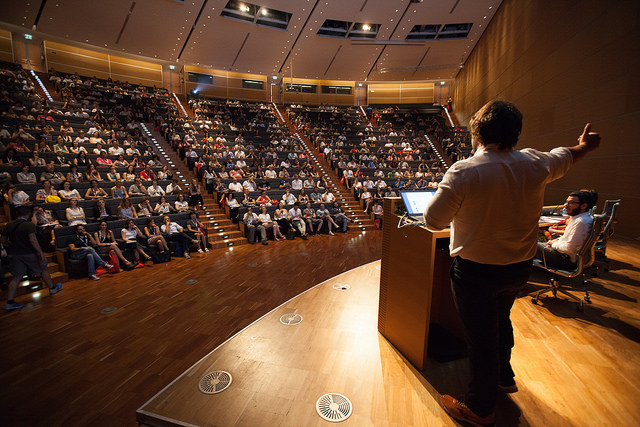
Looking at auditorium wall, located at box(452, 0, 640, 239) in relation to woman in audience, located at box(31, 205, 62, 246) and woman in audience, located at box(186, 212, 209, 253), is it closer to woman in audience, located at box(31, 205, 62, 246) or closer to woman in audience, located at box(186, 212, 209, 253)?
woman in audience, located at box(186, 212, 209, 253)

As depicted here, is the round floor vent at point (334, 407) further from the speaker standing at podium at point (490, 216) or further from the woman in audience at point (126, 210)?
the woman in audience at point (126, 210)

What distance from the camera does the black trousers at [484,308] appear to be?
3.71 feet

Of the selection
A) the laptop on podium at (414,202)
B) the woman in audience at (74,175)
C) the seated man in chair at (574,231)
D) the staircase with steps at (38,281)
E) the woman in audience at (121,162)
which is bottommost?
the staircase with steps at (38,281)

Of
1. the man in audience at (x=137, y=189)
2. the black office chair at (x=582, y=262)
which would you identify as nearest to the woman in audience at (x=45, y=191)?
the man in audience at (x=137, y=189)

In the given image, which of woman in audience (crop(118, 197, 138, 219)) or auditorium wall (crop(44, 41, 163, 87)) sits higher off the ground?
auditorium wall (crop(44, 41, 163, 87))

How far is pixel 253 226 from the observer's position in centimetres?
599

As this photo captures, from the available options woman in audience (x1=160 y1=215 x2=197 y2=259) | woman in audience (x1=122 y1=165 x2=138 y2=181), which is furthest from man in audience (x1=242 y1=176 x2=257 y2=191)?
woman in audience (x1=160 y1=215 x2=197 y2=259)

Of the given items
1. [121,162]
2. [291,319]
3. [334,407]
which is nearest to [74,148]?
[121,162]

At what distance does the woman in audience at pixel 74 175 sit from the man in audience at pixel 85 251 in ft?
6.16

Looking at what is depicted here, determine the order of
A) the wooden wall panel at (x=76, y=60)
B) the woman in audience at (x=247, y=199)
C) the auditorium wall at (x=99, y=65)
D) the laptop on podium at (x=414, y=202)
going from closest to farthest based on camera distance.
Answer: the laptop on podium at (x=414, y=202) < the woman in audience at (x=247, y=199) < the wooden wall panel at (x=76, y=60) < the auditorium wall at (x=99, y=65)

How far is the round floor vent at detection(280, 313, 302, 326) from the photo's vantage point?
2.33m

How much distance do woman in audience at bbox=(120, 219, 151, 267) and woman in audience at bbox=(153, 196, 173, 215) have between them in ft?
2.71

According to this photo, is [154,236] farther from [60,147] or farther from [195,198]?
[60,147]

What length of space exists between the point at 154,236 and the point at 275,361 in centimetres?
382
